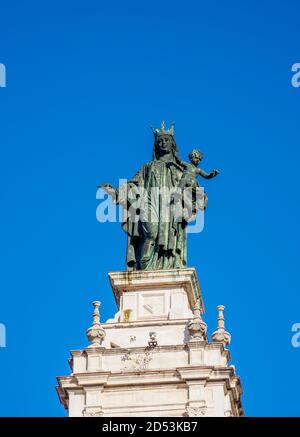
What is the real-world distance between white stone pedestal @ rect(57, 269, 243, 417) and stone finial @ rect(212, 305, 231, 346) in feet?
1.57

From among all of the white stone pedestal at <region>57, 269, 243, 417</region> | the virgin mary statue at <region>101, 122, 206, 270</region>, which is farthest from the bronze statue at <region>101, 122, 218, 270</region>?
the white stone pedestal at <region>57, 269, 243, 417</region>

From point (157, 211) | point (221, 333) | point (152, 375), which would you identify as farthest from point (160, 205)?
point (152, 375)

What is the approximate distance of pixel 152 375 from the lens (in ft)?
255

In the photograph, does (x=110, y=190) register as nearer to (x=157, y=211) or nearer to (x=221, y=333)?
(x=157, y=211)

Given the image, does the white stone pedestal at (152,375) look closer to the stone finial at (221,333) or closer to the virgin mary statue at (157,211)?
the stone finial at (221,333)

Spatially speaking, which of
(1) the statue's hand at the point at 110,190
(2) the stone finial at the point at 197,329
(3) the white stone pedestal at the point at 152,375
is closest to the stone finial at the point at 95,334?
(3) the white stone pedestal at the point at 152,375

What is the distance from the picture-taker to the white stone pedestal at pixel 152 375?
77.2 m

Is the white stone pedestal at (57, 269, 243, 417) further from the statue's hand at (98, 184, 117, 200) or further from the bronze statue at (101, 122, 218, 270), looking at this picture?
the statue's hand at (98, 184, 117, 200)

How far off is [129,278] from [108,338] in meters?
2.66

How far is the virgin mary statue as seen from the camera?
8238 centimetres

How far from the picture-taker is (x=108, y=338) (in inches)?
3137

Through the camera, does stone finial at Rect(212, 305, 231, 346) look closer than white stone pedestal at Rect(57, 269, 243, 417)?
No

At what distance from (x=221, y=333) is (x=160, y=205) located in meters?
6.48
